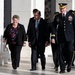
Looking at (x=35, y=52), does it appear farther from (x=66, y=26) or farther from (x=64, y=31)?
(x=66, y=26)

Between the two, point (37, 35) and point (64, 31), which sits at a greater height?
point (64, 31)

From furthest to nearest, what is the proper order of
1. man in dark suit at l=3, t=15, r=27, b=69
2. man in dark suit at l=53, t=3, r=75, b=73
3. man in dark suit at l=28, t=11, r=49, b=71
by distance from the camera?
man in dark suit at l=3, t=15, r=27, b=69
man in dark suit at l=28, t=11, r=49, b=71
man in dark suit at l=53, t=3, r=75, b=73

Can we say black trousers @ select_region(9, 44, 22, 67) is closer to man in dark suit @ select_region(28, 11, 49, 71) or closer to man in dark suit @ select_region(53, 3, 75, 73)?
man in dark suit @ select_region(28, 11, 49, 71)

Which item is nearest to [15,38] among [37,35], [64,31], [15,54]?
[15,54]

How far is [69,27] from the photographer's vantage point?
11.3 meters

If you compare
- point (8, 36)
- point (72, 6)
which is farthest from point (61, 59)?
point (72, 6)

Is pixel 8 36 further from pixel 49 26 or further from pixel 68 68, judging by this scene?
pixel 68 68

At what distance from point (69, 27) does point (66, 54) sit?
33.3 inches

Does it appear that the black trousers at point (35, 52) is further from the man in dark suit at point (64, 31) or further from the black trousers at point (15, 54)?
the man in dark suit at point (64, 31)

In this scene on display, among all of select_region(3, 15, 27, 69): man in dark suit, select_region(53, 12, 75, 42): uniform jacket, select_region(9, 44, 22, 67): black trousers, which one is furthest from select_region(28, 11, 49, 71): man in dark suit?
select_region(53, 12, 75, 42): uniform jacket

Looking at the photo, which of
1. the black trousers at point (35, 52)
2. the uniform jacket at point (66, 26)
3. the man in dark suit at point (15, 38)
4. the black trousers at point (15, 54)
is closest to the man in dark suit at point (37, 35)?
the black trousers at point (35, 52)

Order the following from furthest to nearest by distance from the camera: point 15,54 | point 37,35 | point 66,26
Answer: point 15,54
point 37,35
point 66,26

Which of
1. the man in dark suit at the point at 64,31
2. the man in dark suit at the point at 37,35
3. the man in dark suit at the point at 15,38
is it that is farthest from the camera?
the man in dark suit at the point at 15,38

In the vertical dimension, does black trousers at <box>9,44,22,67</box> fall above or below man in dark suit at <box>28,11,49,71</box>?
below
